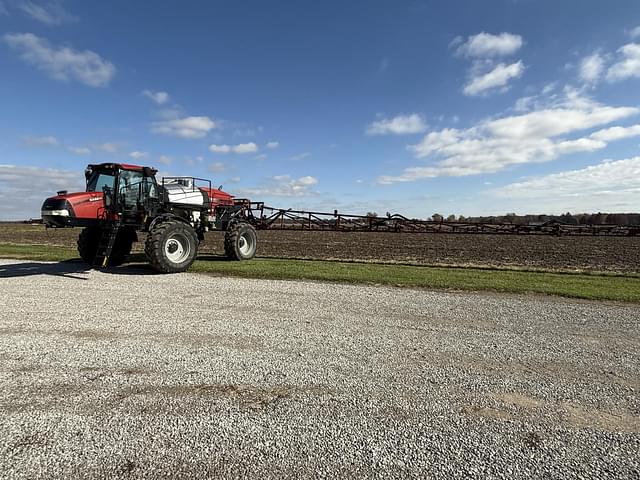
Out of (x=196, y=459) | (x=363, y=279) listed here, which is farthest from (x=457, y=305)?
(x=196, y=459)

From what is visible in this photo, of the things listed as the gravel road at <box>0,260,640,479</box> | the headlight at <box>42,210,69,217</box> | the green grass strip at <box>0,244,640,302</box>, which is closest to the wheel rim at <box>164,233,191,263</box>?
the green grass strip at <box>0,244,640,302</box>

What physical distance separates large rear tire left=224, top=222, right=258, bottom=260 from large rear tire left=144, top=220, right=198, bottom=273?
2693 millimetres

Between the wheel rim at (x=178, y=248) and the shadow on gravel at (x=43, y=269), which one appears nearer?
the shadow on gravel at (x=43, y=269)

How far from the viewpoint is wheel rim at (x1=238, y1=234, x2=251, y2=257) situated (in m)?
15.9

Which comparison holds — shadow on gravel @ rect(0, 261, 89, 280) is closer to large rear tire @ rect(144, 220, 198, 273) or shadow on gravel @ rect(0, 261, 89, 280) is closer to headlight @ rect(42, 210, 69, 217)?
→ headlight @ rect(42, 210, 69, 217)

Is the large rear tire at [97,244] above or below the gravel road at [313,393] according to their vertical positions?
above

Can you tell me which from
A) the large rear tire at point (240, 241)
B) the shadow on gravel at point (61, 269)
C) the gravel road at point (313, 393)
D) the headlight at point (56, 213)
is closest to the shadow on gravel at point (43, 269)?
the shadow on gravel at point (61, 269)

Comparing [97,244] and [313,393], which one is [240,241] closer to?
[97,244]

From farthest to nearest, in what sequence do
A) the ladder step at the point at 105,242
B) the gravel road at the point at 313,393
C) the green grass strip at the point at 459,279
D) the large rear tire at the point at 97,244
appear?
the large rear tire at the point at 97,244 < the ladder step at the point at 105,242 < the green grass strip at the point at 459,279 < the gravel road at the point at 313,393

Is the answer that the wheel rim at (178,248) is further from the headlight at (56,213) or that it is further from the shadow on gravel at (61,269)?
the headlight at (56,213)

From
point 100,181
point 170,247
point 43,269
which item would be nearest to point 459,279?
point 170,247

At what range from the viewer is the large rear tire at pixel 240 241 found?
1532 centimetres

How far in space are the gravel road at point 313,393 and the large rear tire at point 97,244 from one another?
7343 mm

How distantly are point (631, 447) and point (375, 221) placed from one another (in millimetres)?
14328
